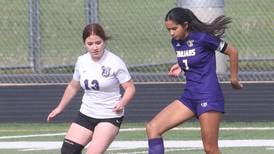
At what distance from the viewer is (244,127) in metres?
12.5

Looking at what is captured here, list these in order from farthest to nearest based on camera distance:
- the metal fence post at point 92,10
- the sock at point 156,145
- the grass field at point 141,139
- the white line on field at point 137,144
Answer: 1. the metal fence post at point 92,10
2. the white line on field at point 137,144
3. the grass field at point 141,139
4. the sock at point 156,145

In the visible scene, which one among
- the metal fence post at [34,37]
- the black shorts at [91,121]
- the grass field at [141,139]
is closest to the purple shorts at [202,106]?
the black shorts at [91,121]

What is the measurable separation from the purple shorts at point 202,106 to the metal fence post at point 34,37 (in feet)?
22.6

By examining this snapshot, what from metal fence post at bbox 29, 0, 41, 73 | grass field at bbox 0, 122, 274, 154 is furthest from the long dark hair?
metal fence post at bbox 29, 0, 41, 73

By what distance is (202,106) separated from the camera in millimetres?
8242

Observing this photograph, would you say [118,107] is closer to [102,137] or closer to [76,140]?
[102,137]

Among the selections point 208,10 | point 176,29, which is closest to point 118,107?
point 176,29

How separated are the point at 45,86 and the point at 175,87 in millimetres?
1926

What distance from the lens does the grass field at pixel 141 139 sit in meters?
→ 10.8

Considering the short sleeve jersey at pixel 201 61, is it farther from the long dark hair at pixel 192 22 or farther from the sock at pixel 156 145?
the sock at pixel 156 145

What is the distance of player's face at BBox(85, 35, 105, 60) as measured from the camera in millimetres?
8141

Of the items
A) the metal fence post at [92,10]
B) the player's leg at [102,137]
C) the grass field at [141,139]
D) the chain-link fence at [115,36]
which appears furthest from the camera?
the chain-link fence at [115,36]

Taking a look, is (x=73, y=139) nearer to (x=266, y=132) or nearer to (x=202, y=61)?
(x=202, y=61)

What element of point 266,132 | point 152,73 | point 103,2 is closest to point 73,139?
point 266,132
